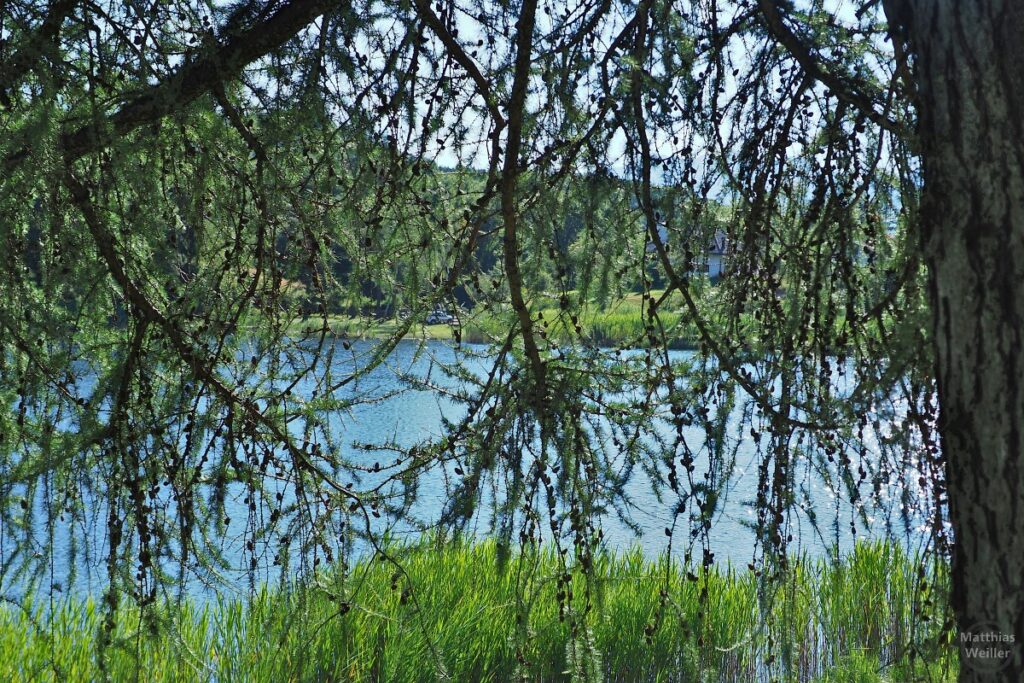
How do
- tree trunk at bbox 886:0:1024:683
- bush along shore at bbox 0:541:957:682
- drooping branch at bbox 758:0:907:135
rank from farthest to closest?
bush along shore at bbox 0:541:957:682 → drooping branch at bbox 758:0:907:135 → tree trunk at bbox 886:0:1024:683

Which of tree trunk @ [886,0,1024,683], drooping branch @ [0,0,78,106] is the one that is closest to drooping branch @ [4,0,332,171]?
drooping branch @ [0,0,78,106]

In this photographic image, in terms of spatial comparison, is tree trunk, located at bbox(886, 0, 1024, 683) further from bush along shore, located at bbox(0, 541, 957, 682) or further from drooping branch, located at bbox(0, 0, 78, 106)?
drooping branch, located at bbox(0, 0, 78, 106)

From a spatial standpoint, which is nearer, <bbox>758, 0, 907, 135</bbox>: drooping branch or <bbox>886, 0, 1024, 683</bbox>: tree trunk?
<bbox>886, 0, 1024, 683</bbox>: tree trunk

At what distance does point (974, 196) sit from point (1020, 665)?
2.43 ft

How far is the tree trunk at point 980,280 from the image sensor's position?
4.94 ft

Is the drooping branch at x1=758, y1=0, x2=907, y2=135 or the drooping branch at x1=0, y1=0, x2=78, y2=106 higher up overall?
the drooping branch at x1=0, y1=0, x2=78, y2=106

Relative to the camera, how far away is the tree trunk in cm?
151

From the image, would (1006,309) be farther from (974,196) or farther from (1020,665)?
(1020,665)

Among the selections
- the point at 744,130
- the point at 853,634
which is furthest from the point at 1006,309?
the point at 853,634

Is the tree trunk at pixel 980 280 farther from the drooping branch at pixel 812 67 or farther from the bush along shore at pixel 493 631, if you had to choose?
the bush along shore at pixel 493 631

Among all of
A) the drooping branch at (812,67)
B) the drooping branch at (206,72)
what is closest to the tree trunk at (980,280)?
the drooping branch at (812,67)

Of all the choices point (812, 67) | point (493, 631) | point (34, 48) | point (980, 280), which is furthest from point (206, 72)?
point (493, 631)

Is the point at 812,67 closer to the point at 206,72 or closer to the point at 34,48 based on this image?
the point at 206,72

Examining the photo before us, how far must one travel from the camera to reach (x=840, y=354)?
6.23 ft
